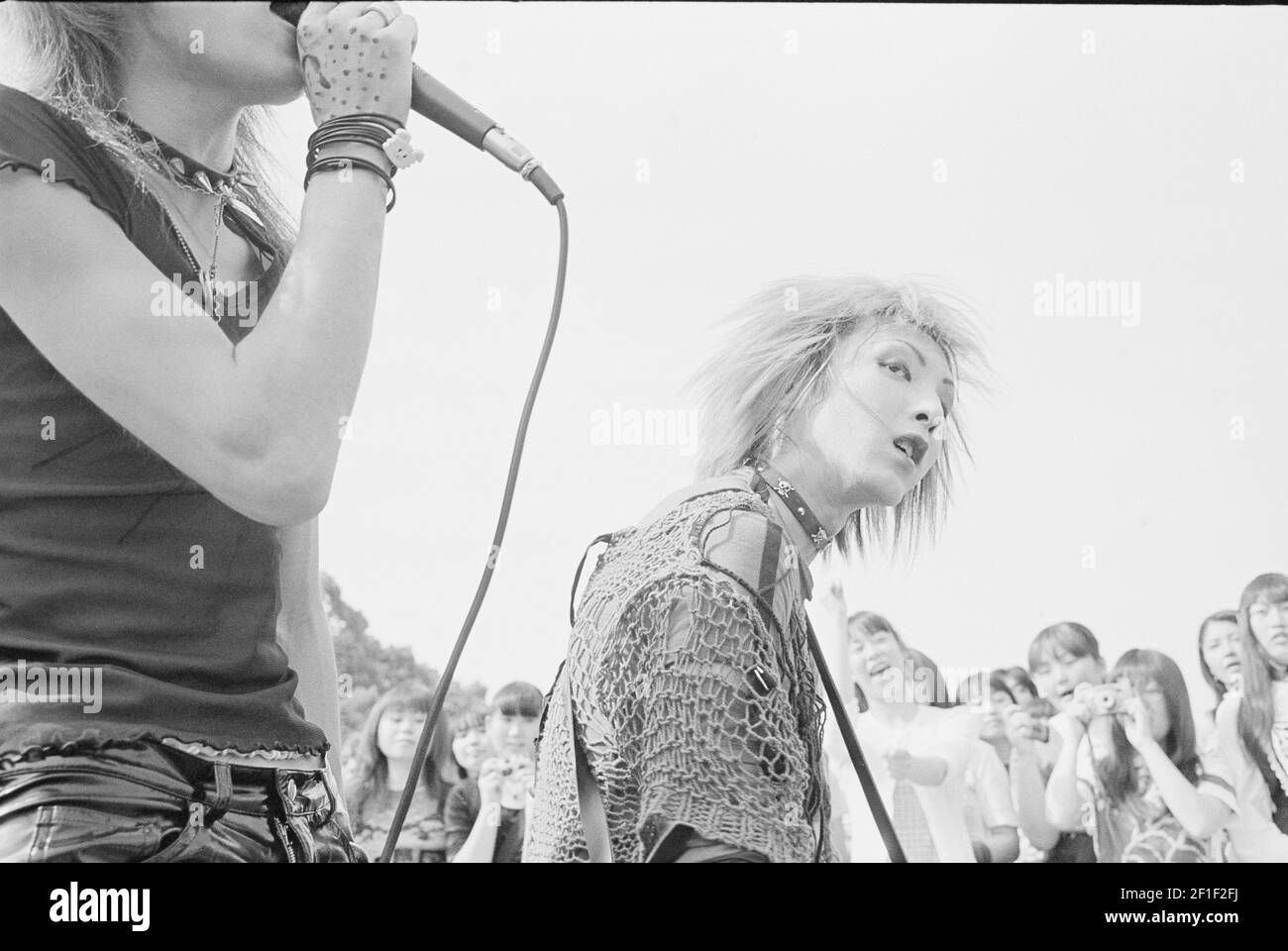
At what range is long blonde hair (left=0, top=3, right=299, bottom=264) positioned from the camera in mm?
1406

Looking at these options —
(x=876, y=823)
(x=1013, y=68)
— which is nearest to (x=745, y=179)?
(x=1013, y=68)

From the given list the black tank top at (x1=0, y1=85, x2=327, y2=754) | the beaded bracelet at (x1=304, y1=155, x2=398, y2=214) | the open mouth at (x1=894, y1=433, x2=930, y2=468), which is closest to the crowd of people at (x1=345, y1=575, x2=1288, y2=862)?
the open mouth at (x1=894, y1=433, x2=930, y2=468)

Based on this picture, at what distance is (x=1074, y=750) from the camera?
6.55ft

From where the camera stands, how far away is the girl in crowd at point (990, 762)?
195 centimetres

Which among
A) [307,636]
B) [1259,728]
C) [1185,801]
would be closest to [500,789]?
[307,636]

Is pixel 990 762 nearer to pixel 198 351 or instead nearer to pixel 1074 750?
pixel 1074 750

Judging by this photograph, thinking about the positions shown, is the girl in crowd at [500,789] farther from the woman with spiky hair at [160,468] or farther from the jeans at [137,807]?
the jeans at [137,807]

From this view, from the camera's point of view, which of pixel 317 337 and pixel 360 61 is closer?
pixel 317 337

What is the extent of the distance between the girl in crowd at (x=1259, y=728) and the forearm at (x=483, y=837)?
1060mm

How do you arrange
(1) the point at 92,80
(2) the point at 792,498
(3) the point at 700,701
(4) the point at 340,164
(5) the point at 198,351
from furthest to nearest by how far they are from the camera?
1. (2) the point at 792,498
2. (3) the point at 700,701
3. (1) the point at 92,80
4. (4) the point at 340,164
5. (5) the point at 198,351

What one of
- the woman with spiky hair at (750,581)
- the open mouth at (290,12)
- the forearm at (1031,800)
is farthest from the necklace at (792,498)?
the open mouth at (290,12)

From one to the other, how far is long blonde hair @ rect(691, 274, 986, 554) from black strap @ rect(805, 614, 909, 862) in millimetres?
167

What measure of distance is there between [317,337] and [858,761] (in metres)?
1.04
